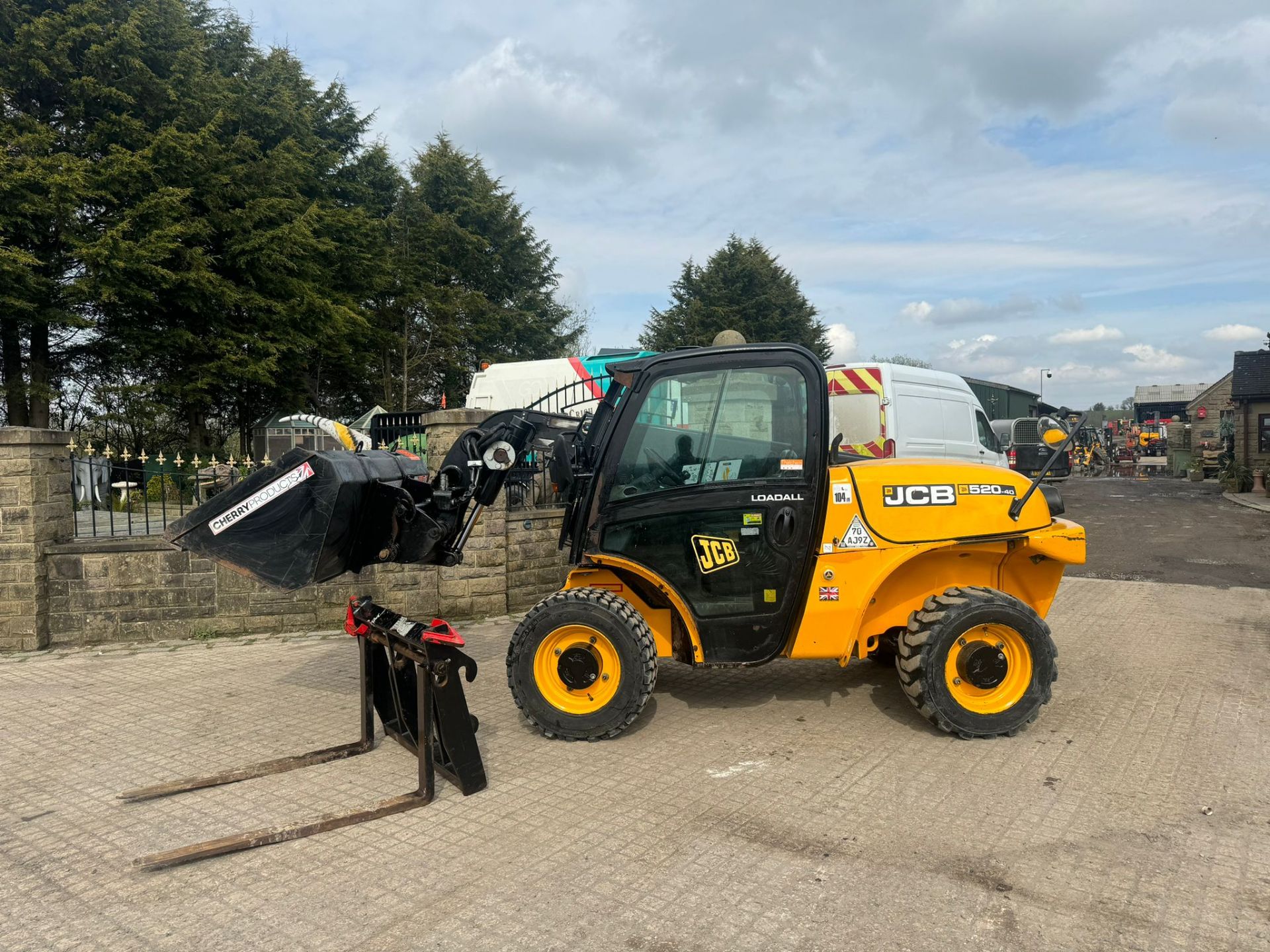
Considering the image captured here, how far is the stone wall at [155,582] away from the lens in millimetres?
7598

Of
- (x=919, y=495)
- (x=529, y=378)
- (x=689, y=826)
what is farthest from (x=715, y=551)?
(x=529, y=378)

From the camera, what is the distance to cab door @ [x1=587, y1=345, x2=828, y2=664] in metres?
5.06

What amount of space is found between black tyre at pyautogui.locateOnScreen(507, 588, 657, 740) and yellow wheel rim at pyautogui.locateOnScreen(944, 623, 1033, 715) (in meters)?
1.72

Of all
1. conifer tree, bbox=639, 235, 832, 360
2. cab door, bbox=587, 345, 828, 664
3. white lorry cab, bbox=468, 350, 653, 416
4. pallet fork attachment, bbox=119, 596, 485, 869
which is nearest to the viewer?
→ pallet fork attachment, bbox=119, 596, 485, 869

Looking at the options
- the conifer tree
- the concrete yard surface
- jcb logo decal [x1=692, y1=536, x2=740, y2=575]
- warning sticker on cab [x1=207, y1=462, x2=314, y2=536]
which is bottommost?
the concrete yard surface

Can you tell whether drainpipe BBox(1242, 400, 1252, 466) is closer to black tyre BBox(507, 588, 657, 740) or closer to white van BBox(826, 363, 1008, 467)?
white van BBox(826, 363, 1008, 467)

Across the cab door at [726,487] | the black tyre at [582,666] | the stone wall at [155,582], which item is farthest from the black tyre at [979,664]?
the stone wall at [155,582]

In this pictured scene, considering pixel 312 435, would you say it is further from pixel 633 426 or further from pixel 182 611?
pixel 633 426

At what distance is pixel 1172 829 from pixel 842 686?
246 cm

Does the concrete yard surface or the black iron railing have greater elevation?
the black iron railing

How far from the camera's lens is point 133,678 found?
22.5 ft

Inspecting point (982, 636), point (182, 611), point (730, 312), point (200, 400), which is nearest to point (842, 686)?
point (982, 636)

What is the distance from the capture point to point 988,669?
5.03 m

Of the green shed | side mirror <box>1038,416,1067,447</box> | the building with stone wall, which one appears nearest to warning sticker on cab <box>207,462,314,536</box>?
side mirror <box>1038,416,1067,447</box>
